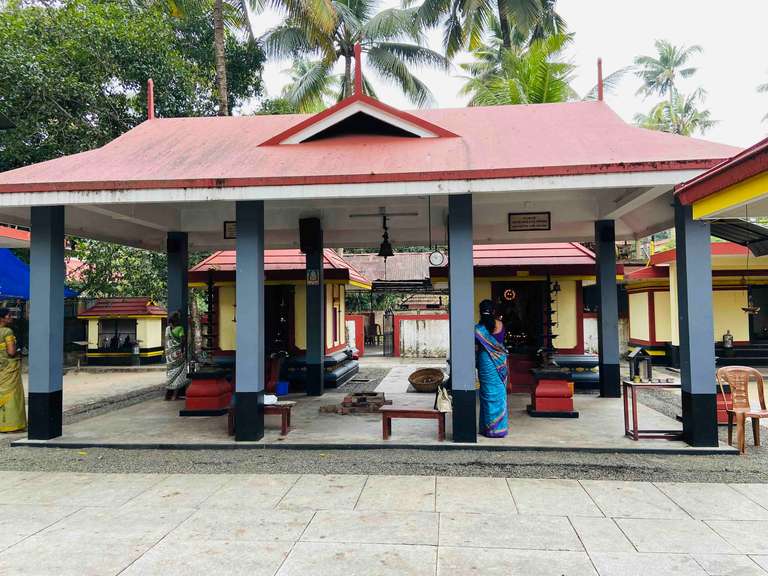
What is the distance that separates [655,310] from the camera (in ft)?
52.5

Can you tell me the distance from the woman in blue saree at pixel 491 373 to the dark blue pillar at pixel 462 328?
0.29 meters

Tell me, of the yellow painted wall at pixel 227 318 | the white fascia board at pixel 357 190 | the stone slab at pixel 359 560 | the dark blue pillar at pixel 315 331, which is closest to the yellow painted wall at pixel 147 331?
the yellow painted wall at pixel 227 318

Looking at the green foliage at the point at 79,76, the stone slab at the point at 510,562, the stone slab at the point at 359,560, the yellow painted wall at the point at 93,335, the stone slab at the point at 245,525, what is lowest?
the stone slab at the point at 510,562

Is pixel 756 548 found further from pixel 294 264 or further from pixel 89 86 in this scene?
pixel 89 86

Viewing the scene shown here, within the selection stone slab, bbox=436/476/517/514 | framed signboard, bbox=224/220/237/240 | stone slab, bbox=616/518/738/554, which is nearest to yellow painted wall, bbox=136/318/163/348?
framed signboard, bbox=224/220/237/240

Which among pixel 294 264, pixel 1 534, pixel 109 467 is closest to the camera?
pixel 1 534

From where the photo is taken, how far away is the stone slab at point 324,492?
15.8 ft

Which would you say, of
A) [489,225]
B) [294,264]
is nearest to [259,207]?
[489,225]

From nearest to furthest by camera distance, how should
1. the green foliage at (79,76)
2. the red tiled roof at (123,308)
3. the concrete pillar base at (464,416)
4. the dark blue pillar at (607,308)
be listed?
the concrete pillar base at (464,416) < the dark blue pillar at (607,308) < the green foliage at (79,76) < the red tiled roof at (123,308)

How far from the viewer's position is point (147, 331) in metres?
18.1

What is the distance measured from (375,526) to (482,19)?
1971 cm

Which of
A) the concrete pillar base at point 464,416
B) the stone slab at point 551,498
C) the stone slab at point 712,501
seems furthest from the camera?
the concrete pillar base at point 464,416

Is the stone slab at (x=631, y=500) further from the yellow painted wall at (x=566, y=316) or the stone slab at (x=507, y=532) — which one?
the yellow painted wall at (x=566, y=316)

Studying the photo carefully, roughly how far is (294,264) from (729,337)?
12.2 m
